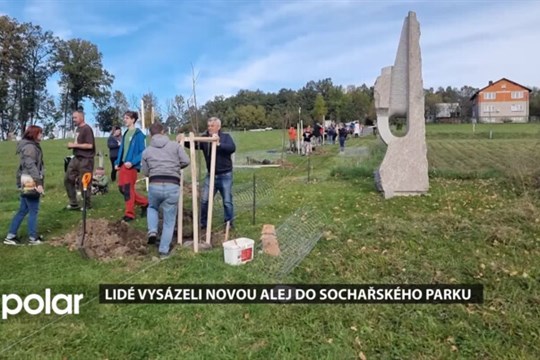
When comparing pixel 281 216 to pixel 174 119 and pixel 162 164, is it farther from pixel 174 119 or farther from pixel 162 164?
pixel 162 164

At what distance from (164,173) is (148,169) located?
205mm

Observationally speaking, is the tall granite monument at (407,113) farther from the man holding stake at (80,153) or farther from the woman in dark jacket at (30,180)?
the woman in dark jacket at (30,180)

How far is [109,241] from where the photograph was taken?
543 cm

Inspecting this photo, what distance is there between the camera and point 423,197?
872cm

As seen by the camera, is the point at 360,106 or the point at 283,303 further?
the point at 360,106

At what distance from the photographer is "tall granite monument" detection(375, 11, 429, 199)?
8.89 metres

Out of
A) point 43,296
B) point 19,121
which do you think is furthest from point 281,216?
point 19,121

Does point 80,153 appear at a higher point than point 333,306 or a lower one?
higher

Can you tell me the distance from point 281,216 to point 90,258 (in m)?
3.24

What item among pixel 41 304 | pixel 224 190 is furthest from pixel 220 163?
pixel 41 304

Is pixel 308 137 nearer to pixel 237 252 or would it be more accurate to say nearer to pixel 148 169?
pixel 148 169

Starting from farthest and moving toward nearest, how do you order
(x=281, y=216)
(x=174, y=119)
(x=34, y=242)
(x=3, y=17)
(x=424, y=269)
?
(x=3, y=17)
(x=281, y=216)
(x=174, y=119)
(x=34, y=242)
(x=424, y=269)

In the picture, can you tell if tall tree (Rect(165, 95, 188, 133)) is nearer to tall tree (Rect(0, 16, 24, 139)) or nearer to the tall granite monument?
the tall granite monument

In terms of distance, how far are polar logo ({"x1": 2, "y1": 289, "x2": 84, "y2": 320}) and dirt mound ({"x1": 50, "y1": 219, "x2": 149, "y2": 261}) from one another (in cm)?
97
